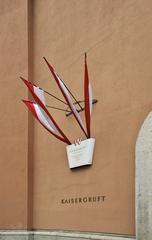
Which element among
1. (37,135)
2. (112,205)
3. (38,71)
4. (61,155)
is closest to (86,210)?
(112,205)

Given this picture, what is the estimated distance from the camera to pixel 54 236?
36.7 feet

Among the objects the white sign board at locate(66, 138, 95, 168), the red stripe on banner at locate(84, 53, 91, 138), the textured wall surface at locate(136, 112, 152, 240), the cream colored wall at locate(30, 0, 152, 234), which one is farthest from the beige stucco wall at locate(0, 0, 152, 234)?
the textured wall surface at locate(136, 112, 152, 240)

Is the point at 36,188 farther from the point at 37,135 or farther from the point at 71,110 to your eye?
the point at 71,110

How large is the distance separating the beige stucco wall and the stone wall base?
143 mm

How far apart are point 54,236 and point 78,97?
3.11 meters

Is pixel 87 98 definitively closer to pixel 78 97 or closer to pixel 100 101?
pixel 100 101

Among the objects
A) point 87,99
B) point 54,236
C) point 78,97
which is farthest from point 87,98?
point 54,236

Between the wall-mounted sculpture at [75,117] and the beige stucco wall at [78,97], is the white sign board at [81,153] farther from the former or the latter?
the beige stucco wall at [78,97]

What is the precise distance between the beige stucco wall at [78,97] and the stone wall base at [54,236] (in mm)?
143

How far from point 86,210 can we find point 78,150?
4.15 ft

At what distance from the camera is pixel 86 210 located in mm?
10367

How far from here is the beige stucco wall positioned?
956 centimetres

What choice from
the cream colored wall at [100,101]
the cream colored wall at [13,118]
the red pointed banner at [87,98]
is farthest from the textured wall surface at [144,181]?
the cream colored wall at [13,118]

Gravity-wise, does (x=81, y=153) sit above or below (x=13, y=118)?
below
